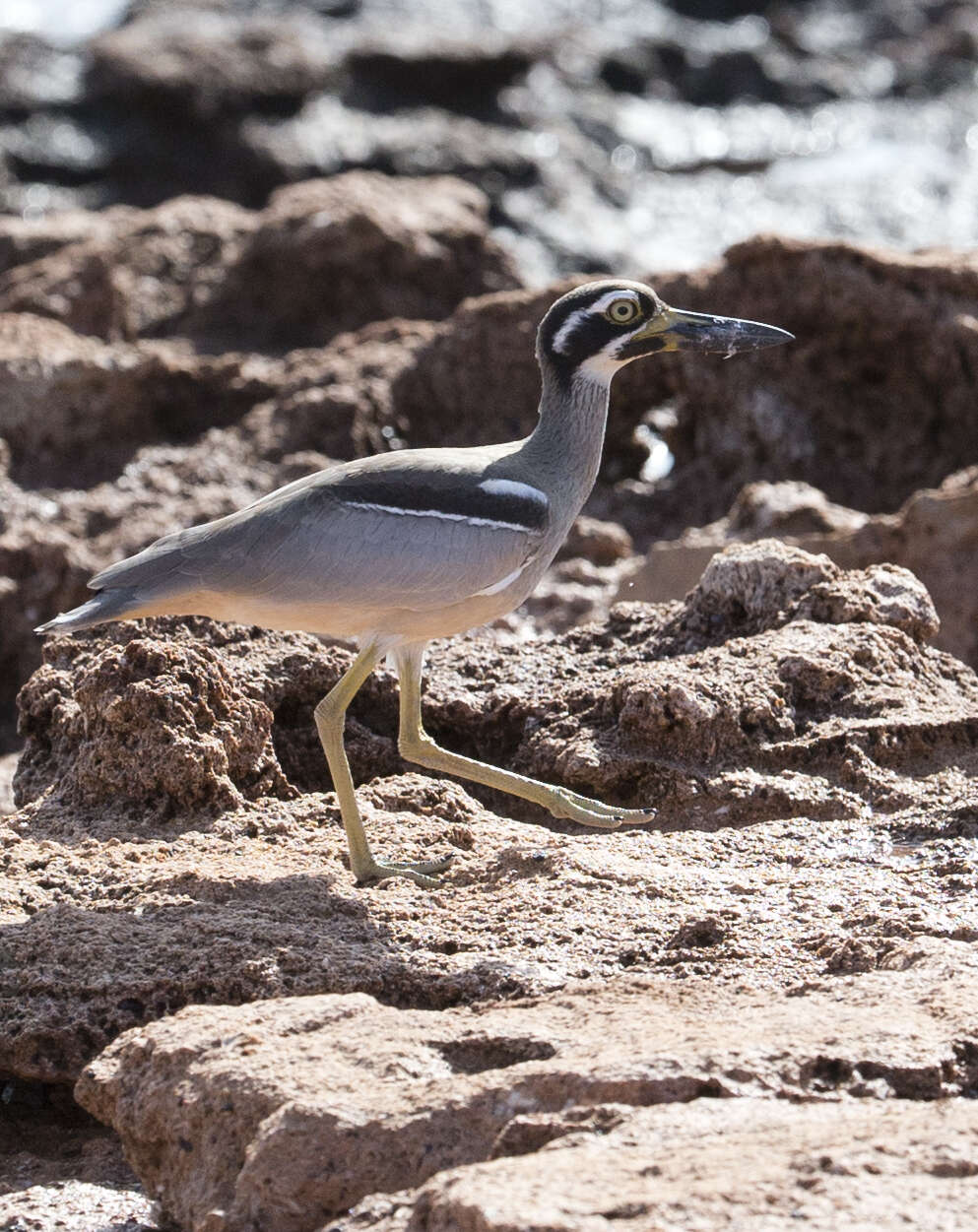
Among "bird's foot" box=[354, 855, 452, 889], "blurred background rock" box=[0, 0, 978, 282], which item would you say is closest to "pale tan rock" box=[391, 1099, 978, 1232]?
"bird's foot" box=[354, 855, 452, 889]

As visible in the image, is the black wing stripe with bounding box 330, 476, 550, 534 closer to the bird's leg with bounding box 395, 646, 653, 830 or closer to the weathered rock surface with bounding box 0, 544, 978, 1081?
the bird's leg with bounding box 395, 646, 653, 830

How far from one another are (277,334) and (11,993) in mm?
6906

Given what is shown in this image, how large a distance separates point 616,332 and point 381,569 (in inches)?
44.5

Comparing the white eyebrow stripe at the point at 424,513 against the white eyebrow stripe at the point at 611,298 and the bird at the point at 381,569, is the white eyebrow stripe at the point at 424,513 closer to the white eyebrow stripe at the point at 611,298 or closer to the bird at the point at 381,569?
the bird at the point at 381,569

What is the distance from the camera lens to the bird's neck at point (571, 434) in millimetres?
5555

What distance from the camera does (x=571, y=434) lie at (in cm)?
564

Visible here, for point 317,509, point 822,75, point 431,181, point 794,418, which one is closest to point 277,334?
point 431,181

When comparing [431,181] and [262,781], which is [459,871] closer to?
[262,781]

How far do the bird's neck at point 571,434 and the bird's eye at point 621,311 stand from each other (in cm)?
19

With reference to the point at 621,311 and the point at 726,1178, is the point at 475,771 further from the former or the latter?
the point at 726,1178

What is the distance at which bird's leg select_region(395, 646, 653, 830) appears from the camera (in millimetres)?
5168

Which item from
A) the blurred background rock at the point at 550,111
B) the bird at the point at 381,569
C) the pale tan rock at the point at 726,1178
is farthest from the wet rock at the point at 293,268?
the pale tan rock at the point at 726,1178

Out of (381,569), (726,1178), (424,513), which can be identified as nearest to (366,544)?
(381,569)

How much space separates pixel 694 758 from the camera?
17.5ft
